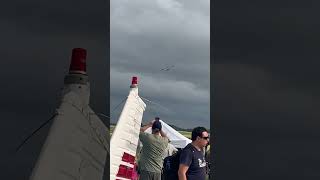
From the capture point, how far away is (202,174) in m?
4.50

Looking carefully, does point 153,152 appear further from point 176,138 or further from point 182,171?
point 176,138

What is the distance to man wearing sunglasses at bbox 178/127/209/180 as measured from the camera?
439 cm

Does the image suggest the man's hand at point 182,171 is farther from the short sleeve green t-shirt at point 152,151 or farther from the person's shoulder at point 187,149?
the short sleeve green t-shirt at point 152,151

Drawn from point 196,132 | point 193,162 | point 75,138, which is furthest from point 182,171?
point 75,138

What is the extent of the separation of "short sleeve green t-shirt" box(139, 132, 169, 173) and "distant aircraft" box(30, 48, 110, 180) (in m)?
4.24

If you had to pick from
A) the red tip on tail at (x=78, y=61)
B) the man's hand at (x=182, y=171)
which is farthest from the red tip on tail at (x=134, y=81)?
the red tip on tail at (x=78, y=61)

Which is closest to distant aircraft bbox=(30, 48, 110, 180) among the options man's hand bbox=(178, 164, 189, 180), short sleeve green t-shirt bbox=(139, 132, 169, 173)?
man's hand bbox=(178, 164, 189, 180)

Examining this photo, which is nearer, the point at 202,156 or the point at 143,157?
the point at 202,156

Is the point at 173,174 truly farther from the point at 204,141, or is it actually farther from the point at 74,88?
the point at 74,88

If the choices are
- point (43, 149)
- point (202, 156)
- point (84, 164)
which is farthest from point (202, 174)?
point (43, 149)

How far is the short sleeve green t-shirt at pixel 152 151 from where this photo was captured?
6309mm

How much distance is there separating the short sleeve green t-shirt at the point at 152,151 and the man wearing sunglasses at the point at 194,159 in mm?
1800

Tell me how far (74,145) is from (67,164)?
0.11m

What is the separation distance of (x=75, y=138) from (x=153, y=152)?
4.62 m
